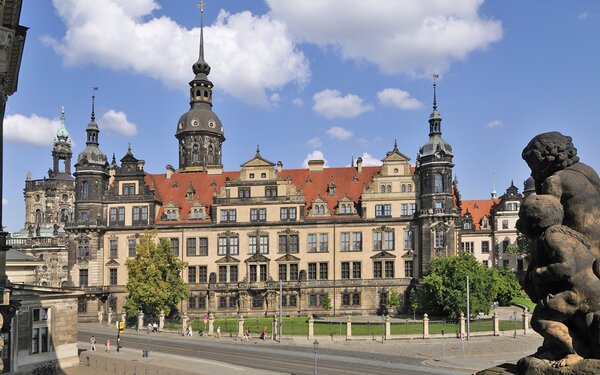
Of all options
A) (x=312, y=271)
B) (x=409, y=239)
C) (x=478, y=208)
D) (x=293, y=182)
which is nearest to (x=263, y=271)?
(x=312, y=271)

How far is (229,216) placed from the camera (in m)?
63.4

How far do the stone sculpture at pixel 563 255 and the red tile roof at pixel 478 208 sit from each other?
283ft

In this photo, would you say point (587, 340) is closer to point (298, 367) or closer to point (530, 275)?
point (530, 275)

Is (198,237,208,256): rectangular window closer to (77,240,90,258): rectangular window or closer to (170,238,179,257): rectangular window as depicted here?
(170,238,179,257): rectangular window

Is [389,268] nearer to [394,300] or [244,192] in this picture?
[394,300]

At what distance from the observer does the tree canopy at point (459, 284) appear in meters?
49.5

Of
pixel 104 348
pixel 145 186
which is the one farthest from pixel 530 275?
pixel 145 186

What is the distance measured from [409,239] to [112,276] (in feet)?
107

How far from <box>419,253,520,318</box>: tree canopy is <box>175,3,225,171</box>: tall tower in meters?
41.2

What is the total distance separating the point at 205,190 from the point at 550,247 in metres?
61.7

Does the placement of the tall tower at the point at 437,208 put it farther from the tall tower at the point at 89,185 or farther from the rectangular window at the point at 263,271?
the tall tower at the point at 89,185

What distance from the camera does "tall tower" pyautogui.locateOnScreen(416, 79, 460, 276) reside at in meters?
58.9

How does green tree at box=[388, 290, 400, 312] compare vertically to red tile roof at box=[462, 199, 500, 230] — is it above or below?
below

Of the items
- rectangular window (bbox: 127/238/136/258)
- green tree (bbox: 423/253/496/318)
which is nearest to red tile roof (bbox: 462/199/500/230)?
green tree (bbox: 423/253/496/318)
